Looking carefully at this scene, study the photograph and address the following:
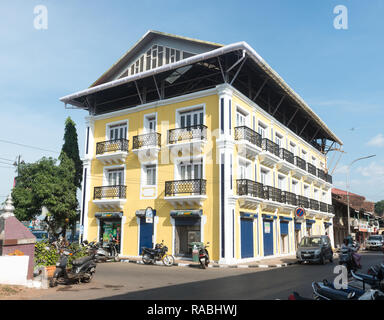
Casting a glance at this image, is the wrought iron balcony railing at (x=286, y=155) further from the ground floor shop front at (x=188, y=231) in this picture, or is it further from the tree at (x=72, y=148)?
the tree at (x=72, y=148)

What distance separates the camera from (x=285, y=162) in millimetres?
25875

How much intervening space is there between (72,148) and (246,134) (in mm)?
15604

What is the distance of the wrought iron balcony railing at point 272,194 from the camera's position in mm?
22688

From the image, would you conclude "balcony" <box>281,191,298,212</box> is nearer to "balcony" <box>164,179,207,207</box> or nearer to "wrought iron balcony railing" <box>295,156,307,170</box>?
"wrought iron balcony railing" <box>295,156,307,170</box>

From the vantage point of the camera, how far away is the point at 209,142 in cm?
2039

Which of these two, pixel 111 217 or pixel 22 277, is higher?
pixel 111 217

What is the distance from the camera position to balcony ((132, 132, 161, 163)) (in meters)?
22.0

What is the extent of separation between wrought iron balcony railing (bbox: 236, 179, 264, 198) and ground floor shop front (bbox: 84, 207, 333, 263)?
41.7 inches

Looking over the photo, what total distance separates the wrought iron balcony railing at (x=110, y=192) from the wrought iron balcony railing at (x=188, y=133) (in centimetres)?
485

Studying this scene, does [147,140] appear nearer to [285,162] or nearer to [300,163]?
[285,162]

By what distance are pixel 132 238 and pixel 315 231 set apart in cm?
1907

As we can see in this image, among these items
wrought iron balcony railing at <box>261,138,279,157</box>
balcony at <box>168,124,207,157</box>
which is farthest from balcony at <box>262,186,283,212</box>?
balcony at <box>168,124,207,157</box>

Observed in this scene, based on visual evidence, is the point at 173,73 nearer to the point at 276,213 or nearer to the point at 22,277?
the point at 276,213
